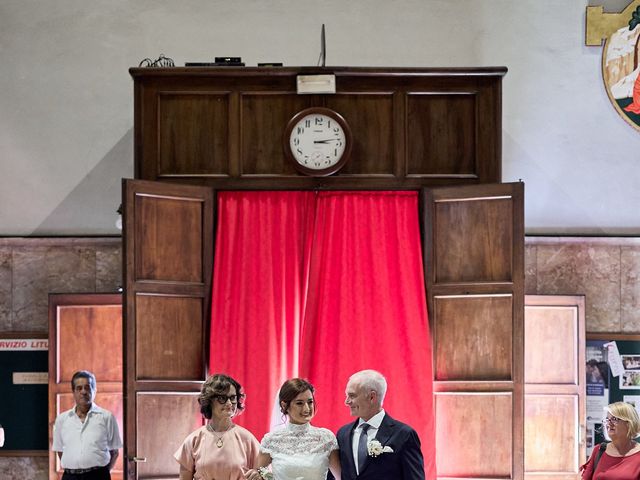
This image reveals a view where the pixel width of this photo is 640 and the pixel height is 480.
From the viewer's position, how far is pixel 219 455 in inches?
183

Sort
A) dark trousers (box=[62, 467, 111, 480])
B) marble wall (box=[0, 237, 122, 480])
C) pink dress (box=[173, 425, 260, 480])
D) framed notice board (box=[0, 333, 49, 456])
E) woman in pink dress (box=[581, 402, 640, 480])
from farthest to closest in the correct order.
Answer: marble wall (box=[0, 237, 122, 480])
framed notice board (box=[0, 333, 49, 456])
dark trousers (box=[62, 467, 111, 480])
woman in pink dress (box=[581, 402, 640, 480])
pink dress (box=[173, 425, 260, 480])

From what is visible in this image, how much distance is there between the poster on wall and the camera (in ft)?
22.0

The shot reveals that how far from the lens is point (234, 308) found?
5.86 m

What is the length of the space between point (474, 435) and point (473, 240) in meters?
1.26

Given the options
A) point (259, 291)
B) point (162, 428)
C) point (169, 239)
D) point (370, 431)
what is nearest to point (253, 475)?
point (370, 431)

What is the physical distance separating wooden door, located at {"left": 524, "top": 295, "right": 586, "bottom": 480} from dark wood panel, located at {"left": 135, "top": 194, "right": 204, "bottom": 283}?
2535 mm

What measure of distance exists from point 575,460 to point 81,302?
380cm

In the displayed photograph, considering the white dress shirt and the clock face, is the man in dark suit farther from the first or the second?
the clock face

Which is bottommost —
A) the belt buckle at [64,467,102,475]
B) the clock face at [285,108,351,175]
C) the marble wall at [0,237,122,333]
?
the belt buckle at [64,467,102,475]

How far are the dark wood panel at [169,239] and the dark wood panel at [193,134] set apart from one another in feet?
1.09

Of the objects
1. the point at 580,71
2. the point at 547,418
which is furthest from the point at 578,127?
the point at 547,418

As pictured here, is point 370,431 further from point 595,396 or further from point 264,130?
point 595,396

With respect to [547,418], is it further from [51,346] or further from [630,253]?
[51,346]

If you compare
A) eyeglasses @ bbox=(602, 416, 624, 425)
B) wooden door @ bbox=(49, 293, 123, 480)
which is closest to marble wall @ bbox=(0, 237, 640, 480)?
wooden door @ bbox=(49, 293, 123, 480)
